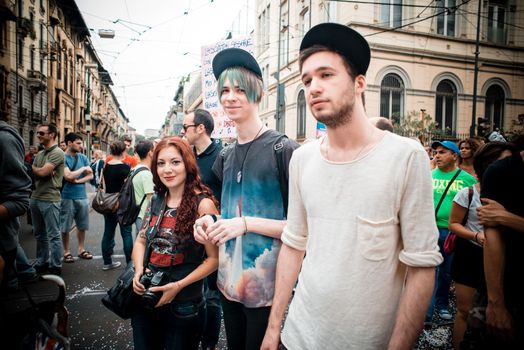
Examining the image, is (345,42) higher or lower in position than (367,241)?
higher

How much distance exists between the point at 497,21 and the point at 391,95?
967cm

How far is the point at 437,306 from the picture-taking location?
4262mm

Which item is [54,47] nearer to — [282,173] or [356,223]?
[282,173]

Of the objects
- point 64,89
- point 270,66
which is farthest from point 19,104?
point 270,66

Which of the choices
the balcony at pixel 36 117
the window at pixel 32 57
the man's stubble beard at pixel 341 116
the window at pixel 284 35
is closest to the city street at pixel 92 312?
the man's stubble beard at pixel 341 116

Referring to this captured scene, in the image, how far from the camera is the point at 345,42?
1.33m

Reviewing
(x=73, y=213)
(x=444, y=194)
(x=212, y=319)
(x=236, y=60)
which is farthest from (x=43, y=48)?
(x=444, y=194)

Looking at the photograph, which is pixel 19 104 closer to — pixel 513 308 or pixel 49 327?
pixel 49 327

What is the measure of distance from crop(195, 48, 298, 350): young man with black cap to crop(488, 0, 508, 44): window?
25551 mm

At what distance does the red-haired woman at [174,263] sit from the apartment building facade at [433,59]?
14.9 metres

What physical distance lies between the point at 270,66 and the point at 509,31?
1691 cm

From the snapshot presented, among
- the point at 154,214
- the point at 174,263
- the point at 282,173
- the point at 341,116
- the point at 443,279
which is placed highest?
the point at 341,116

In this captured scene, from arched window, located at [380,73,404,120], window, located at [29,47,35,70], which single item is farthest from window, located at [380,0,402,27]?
window, located at [29,47,35,70]

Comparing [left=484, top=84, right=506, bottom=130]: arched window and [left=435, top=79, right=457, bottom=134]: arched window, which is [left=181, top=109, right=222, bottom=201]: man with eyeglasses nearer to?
[left=435, top=79, right=457, bottom=134]: arched window
